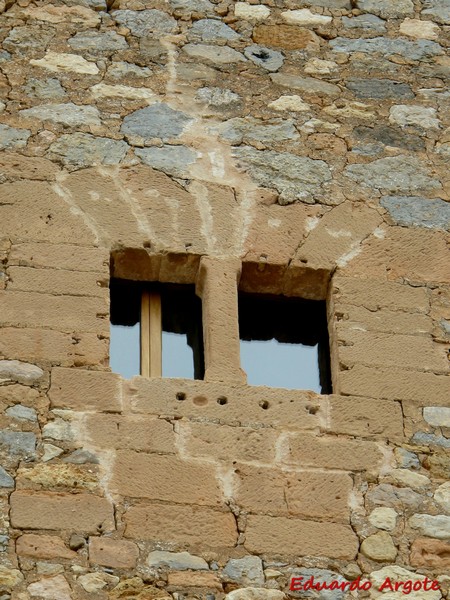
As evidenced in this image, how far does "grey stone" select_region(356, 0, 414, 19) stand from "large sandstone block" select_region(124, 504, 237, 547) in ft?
9.83

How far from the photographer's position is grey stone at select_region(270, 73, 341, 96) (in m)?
8.20

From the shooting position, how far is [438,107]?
827 centimetres

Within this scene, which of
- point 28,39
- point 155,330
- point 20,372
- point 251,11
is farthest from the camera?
point 251,11

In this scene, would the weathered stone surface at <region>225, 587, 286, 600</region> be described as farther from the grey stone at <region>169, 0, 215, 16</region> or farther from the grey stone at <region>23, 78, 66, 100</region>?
the grey stone at <region>169, 0, 215, 16</region>

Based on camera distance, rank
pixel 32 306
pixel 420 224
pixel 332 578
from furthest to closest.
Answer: pixel 420 224
pixel 32 306
pixel 332 578

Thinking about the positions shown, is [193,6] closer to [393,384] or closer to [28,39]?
[28,39]

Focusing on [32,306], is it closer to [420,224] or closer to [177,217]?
[177,217]

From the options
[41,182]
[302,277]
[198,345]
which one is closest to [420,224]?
[302,277]

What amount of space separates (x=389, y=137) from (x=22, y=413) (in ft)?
7.59

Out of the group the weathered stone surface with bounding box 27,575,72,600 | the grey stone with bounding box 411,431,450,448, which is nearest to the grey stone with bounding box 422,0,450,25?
the grey stone with bounding box 411,431,450,448

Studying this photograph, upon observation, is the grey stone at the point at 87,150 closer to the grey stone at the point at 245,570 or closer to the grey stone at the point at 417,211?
the grey stone at the point at 417,211

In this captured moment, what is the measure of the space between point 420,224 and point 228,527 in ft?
6.00

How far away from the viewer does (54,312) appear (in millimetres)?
7156

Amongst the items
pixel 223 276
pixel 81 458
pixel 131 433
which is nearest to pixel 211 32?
pixel 223 276
